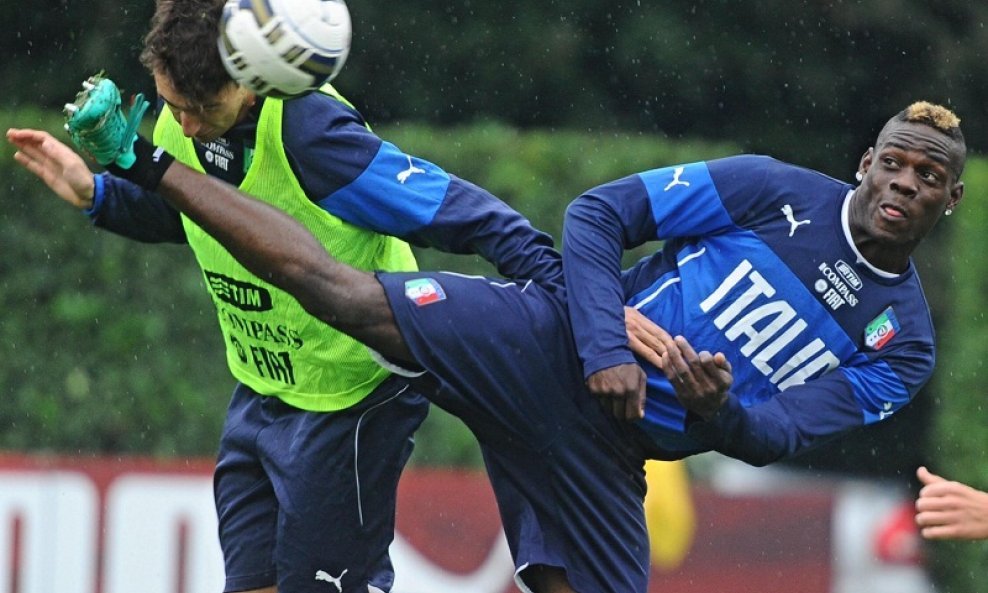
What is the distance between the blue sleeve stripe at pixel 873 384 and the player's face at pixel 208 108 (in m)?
1.90

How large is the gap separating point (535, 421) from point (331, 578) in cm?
80

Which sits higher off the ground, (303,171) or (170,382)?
(303,171)

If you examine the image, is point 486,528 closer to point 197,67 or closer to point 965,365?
point 965,365

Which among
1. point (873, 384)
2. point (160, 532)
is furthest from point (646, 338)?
point (160, 532)

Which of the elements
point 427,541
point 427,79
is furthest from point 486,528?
point 427,79

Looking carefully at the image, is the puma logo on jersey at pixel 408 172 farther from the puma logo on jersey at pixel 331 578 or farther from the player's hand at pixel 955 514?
the player's hand at pixel 955 514

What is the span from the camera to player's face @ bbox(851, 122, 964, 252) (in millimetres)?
4848

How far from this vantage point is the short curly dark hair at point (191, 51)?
4.50 metres

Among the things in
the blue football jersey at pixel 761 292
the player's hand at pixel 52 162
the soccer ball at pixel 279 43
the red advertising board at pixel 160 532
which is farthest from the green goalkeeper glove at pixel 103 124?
the red advertising board at pixel 160 532

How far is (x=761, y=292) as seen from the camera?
4816 mm

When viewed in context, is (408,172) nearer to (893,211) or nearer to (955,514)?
(893,211)

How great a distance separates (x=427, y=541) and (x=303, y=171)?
3.91 m

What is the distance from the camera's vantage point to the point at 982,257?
9.13 m

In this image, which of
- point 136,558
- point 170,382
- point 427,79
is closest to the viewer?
point 136,558
